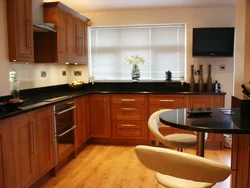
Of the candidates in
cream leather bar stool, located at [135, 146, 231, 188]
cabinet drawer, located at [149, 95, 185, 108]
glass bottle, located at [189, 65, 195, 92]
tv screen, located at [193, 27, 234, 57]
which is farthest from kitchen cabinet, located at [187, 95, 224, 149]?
cream leather bar stool, located at [135, 146, 231, 188]

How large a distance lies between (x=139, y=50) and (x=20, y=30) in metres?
2.42

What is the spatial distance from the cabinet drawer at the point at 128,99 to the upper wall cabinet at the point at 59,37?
0.92m

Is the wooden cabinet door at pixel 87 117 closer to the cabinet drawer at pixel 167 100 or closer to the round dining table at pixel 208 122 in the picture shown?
the cabinet drawer at pixel 167 100

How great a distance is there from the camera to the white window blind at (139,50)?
4715 millimetres

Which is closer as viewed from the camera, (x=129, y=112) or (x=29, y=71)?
(x=29, y=71)

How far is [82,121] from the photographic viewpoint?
13.3 feet

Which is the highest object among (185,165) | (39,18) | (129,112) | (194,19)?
(194,19)

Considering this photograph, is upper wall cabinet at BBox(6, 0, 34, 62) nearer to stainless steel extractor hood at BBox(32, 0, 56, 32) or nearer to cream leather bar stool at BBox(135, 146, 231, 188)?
stainless steel extractor hood at BBox(32, 0, 56, 32)

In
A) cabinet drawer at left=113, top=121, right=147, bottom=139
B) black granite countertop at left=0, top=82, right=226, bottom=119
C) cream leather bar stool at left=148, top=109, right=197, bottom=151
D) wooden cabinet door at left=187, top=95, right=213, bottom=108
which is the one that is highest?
black granite countertop at left=0, top=82, right=226, bottom=119

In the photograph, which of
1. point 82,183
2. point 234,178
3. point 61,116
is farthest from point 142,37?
point 234,178

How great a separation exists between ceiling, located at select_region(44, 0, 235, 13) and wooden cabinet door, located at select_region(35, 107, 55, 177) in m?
2.06

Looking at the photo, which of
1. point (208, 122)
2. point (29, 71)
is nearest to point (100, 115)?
point (29, 71)

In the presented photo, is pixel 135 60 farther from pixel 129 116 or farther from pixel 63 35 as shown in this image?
pixel 63 35

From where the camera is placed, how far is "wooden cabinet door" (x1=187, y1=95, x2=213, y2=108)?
4.08 meters
